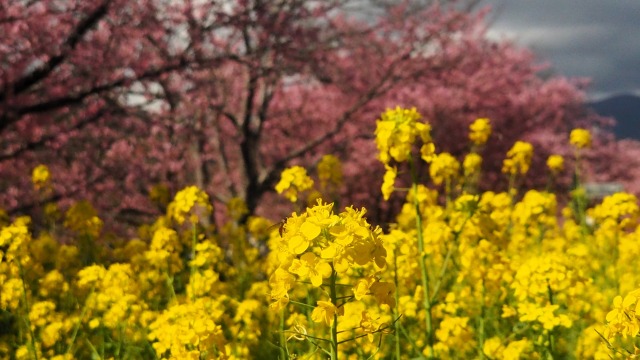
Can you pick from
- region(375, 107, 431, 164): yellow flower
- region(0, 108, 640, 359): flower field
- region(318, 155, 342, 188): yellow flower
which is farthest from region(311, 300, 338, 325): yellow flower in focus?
region(318, 155, 342, 188): yellow flower

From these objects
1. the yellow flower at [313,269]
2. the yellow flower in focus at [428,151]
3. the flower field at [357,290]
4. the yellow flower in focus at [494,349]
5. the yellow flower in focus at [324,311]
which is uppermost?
the yellow flower in focus at [428,151]

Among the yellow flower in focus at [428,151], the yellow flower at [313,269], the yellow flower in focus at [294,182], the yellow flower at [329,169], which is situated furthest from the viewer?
the yellow flower at [329,169]

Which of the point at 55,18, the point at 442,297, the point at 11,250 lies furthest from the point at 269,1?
the point at 11,250

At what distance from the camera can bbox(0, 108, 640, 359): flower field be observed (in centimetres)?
190

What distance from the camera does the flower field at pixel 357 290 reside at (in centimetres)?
190

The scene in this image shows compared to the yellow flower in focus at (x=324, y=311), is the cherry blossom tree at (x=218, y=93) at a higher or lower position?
higher

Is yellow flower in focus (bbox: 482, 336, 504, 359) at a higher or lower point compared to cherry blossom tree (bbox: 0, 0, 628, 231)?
lower

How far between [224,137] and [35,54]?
5823mm

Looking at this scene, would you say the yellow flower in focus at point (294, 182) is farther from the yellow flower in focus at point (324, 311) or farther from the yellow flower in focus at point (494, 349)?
the yellow flower in focus at point (324, 311)

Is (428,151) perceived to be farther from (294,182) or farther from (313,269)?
(313,269)

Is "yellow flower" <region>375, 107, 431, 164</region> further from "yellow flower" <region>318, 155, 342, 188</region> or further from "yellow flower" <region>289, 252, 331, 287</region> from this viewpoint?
"yellow flower" <region>318, 155, 342, 188</region>

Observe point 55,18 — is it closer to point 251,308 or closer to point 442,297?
point 251,308

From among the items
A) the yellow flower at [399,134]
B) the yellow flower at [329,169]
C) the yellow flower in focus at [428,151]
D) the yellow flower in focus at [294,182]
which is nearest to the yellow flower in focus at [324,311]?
the yellow flower at [399,134]

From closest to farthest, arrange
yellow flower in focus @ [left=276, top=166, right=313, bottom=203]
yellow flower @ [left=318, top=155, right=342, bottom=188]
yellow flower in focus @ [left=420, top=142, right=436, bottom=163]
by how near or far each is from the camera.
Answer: yellow flower in focus @ [left=420, top=142, right=436, bottom=163]
yellow flower in focus @ [left=276, top=166, right=313, bottom=203]
yellow flower @ [left=318, top=155, right=342, bottom=188]
